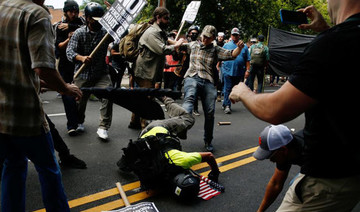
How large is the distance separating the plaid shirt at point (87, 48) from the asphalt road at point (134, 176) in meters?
1.13

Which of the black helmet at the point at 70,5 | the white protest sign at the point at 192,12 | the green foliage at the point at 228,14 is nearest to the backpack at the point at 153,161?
the black helmet at the point at 70,5

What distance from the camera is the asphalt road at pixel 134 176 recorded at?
3.04 m

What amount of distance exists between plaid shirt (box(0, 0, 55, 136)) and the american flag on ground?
1.90m

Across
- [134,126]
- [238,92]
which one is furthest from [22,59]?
[134,126]

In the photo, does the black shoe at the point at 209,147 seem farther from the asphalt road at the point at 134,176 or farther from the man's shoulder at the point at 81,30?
the man's shoulder at the point at 81,30

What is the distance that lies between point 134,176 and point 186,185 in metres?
0.94

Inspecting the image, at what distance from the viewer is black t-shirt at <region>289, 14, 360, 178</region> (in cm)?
113

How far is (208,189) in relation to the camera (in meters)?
3.35

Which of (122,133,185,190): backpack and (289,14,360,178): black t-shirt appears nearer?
(289,14,360,178): black t-shirt

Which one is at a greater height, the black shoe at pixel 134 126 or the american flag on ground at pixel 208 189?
the american flag on ground at pixel 208 189

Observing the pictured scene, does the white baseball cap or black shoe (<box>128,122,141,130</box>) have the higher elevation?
the white baseball cap

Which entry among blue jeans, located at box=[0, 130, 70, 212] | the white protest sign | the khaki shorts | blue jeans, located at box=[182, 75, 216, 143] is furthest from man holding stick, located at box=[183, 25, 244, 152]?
the khaki shorts

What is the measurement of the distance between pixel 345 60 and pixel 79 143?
4344mm

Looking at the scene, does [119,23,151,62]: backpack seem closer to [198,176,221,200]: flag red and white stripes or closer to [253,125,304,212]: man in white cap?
[198,176,221,200]: flag red and white stripes
